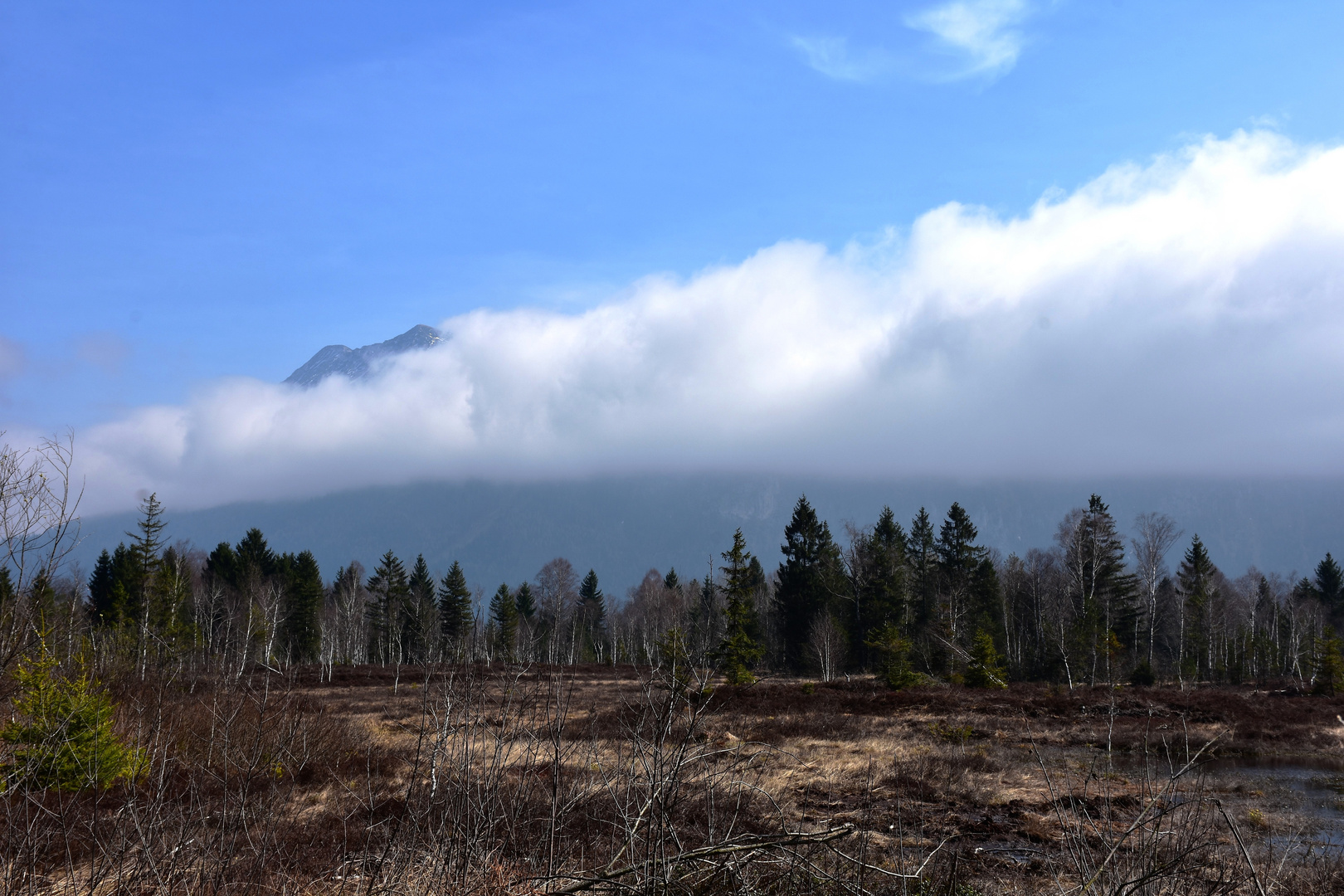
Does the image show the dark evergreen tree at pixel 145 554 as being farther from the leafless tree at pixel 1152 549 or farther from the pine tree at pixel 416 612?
the leafless tree at pixel 1152 549

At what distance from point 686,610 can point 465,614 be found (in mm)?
20523

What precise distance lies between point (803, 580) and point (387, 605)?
37.2m

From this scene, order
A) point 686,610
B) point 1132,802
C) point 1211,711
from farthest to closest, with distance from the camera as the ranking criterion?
point 686,610 < point 1211,711 < point 1132,802

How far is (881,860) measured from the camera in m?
8.16

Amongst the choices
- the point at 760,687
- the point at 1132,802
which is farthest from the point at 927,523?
the point at 1132,802

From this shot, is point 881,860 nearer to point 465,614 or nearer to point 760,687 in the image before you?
point 760,687

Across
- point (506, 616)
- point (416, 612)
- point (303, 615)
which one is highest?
point (416, 612)

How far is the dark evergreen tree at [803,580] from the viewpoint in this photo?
5450 cm

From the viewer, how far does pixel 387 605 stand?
218 feet

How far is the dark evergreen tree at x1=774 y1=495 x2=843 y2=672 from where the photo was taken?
54500 millimetres

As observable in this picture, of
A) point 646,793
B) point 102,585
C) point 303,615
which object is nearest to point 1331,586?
point 646,793

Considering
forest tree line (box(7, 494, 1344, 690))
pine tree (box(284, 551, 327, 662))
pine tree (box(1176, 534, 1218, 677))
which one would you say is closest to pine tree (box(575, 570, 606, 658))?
forest tree line (box(7, 494, 1344, 690))

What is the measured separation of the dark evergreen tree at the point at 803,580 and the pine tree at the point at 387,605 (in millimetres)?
31144

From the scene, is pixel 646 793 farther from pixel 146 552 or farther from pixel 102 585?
pixel 102 585
